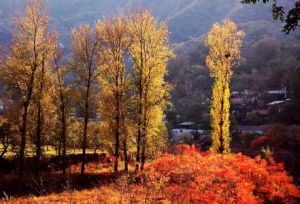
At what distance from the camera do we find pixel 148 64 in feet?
98.1

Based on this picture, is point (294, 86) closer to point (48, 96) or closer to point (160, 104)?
point (160, 104)

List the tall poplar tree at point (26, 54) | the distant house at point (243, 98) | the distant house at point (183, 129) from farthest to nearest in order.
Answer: the distant house at point (243, 98) → the distant house at point (183, 129) → the tall poplar tree at point (26, 54)

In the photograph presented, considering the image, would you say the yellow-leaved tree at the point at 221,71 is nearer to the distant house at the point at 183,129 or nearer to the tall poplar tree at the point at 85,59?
the tall poplar tree at the point at 85,59

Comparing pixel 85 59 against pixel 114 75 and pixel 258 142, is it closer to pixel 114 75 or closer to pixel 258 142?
pixel 114 75

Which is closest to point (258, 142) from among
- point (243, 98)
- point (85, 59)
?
point (85, 59)

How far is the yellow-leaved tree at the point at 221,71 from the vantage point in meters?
34.4

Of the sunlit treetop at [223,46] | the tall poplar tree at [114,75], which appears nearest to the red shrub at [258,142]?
the sunlit treetop at [223,46]

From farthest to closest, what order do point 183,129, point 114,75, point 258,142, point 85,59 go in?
point 183,129 < point 258,142 < point 114,75 < point 85,59

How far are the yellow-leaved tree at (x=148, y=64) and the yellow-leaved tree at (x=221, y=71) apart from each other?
658cm

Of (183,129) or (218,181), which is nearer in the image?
(218,181)

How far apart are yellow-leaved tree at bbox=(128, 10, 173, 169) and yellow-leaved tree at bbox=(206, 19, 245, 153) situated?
658 centimetres

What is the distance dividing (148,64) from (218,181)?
10.3m

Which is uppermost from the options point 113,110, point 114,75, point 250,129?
point 114,75

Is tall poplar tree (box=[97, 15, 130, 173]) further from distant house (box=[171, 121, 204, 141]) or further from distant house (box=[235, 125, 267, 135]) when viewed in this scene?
distant house (box=[171, 121, 204, 141])
